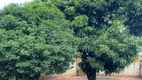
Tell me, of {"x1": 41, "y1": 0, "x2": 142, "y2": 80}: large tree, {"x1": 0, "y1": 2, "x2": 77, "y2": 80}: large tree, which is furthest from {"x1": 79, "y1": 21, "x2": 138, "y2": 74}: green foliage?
{"x1": 0, "y1": 2, "x2": 77, "y2": 80}: large tree

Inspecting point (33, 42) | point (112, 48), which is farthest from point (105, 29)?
point (33, 42)

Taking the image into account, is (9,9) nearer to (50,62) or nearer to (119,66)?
(50,62)

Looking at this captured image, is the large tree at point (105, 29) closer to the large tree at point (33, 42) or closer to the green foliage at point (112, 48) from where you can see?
the green foliage at point (112, 48)

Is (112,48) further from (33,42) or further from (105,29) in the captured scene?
(33,42)

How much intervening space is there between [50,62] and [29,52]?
2.93 feet

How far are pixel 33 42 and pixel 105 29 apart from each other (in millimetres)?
3846

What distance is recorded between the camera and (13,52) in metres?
8.66

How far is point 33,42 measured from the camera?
29.1 ft

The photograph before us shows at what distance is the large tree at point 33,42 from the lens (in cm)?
871

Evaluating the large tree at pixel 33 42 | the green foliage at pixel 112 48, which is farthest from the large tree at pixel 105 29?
the large tree at pixel 33 42

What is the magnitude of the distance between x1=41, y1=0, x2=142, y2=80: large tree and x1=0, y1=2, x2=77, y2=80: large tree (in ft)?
3.33

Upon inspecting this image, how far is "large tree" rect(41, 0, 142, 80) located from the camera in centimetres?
1050

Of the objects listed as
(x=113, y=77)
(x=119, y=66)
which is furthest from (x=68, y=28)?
(x=113, y=77)

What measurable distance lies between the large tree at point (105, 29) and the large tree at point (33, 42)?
1.02 meters
